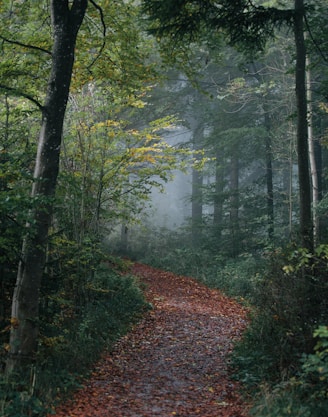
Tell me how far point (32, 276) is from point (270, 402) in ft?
12.1

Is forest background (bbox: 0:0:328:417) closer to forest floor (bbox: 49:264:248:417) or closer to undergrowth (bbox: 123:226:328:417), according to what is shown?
undergrowth (bbox: 123:226:328:417)

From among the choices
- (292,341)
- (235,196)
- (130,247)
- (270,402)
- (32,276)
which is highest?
(235,196)

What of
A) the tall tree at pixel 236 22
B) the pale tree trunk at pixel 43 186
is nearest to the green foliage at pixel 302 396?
the tall tree at pixel 236 22

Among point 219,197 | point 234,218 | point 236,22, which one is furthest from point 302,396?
point 219,197

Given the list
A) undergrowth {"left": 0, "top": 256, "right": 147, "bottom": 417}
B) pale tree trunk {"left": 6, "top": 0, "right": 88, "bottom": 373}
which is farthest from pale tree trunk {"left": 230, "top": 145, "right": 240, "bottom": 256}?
pale tree trunk {"left": 6, "top": 0, "right": 88, "bottom": 373}

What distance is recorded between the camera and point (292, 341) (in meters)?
5.91

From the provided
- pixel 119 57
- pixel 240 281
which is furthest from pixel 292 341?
pixel 240 281

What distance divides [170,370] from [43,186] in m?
3.94

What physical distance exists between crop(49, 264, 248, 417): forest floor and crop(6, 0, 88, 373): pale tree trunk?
1.17 meters

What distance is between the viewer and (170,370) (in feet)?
23.2

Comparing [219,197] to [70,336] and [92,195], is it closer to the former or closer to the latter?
[92,195]

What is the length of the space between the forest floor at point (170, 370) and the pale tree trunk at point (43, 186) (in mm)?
1169

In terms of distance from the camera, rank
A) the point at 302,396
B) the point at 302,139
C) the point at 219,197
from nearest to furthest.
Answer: the point at 302,396 < the point at 302,139 < the point at 219,197

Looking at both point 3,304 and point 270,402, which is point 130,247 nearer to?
point 3,304
